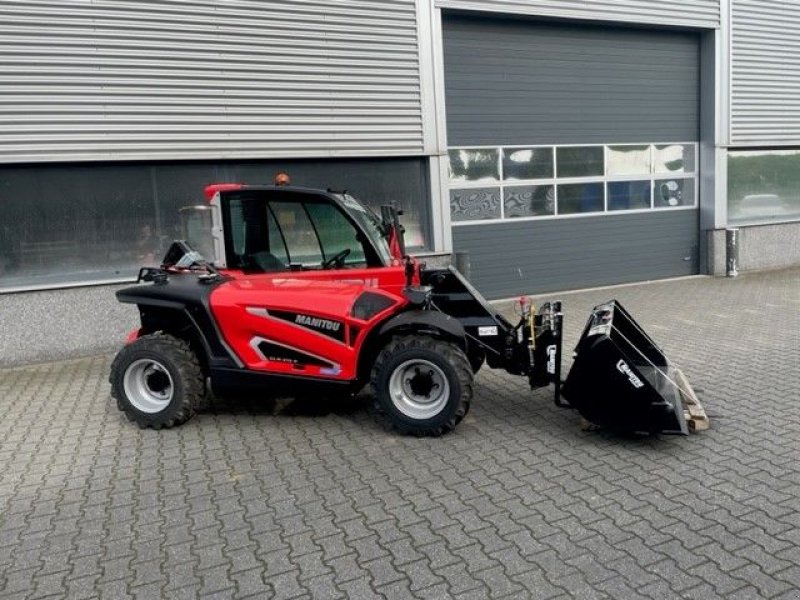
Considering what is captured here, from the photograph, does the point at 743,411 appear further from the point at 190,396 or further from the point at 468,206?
the point at 468,206

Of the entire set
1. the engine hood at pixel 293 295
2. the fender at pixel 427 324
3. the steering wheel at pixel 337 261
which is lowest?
the fender at pixel 427 324

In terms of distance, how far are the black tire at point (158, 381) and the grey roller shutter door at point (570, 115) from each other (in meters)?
6.49

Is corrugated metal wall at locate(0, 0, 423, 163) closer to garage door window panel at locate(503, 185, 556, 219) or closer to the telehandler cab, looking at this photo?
garage door window panel at locate(503, 185, 556, 219)

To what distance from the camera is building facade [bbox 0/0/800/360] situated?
8.03m

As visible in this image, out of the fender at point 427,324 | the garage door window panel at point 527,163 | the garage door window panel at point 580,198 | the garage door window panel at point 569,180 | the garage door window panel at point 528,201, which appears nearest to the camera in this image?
the fender at point 427,324

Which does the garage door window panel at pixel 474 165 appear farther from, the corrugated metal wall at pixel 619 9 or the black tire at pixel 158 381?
the black tire at pixel 158 381

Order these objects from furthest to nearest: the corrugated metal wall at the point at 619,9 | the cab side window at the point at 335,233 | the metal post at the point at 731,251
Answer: the metal post at the point at 731,251 → the corrugated metal wall at the point at 619,9 → the cab side window at the point at 335,233

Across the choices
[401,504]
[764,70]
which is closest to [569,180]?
[764,70]

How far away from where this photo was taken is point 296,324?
4.95 metres

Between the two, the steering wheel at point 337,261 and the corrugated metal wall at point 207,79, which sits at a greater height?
the corrugated metal wall at point 207,79

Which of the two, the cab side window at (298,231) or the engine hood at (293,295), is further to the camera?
the cab side window at (298,231)

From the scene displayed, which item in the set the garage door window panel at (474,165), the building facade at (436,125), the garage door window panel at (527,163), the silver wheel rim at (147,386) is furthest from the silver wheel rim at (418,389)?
the garage door window panel at (527,163)

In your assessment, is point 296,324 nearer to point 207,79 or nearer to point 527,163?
point 207,79

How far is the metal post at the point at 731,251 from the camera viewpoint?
12.8m
